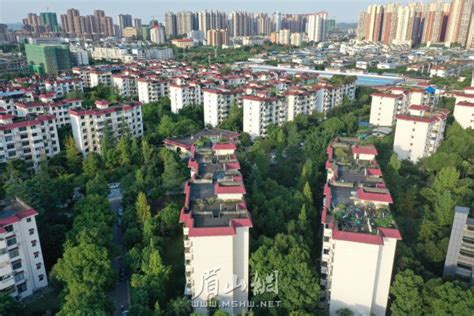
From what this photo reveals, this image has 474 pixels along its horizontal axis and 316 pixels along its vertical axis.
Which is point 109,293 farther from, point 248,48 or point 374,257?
point 248,48

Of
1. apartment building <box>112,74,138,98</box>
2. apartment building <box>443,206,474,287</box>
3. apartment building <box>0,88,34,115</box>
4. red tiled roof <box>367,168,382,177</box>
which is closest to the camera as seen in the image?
apartment building <box>443,206,474,287</box>

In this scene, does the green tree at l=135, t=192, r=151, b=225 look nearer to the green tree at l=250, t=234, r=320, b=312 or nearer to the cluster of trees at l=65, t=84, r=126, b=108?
the green tree at l=250, t=234, r=320, b=312

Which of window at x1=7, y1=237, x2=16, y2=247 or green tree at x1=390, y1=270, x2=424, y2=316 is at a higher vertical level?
window at x1=7, y1=237, x2=16, y2=247

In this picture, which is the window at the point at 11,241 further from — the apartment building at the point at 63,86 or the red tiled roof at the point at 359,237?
the apartment building at the point at 63,86

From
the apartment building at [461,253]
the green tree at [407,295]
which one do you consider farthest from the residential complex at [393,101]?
the green tree at [407,295]

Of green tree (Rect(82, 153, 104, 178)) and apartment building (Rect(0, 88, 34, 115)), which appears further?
apartment building (Rect(0, 88, 34, 115))

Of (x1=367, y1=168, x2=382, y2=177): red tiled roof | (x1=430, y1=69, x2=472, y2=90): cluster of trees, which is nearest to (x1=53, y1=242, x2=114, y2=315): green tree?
(x1=367, y1=168, x2=382, y2=177): red tiled roof

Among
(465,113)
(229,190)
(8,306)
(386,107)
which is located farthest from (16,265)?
(465,113)

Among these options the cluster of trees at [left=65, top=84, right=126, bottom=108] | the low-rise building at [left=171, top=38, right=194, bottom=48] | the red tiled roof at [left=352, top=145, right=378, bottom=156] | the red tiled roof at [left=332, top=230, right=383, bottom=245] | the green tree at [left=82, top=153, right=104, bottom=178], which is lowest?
the green tree at [left=82, top=153, right=104, bottom=178]
